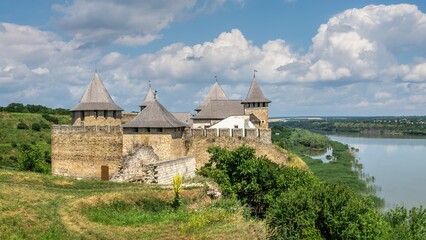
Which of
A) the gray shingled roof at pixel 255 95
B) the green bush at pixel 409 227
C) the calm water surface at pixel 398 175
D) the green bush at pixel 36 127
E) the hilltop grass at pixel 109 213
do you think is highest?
the gray shingled roof at pixel 255 95

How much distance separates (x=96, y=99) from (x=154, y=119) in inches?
159

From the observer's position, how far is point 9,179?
49.2ft

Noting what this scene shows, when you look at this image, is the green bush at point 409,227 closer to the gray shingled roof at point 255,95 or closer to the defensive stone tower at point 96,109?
the gray shingled roof at point 255,95

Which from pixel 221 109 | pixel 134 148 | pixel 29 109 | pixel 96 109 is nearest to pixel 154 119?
pixel 134 148

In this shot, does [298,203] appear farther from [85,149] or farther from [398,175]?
[398,175]

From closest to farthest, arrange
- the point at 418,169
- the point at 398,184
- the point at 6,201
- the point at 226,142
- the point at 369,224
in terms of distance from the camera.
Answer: the point at 6,201 < the point at 369,224 < the point at 226,142 < the point at 398,184 < the point at 418,169

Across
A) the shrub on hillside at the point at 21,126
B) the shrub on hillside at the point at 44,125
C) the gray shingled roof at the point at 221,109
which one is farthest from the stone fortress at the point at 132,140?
the shrub on hillside at the point at 44,125

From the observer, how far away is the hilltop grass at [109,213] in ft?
33.1

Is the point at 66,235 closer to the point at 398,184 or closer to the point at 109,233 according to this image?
the point at 109,233

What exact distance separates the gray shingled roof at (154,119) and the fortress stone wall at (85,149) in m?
1.38

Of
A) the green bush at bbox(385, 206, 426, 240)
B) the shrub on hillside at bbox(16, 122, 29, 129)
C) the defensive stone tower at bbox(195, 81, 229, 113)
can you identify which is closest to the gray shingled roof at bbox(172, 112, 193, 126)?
the defensive stone tower at bbox(195, 81, 229, 113)

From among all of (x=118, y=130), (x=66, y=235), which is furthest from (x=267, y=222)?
(x=118, y=130)

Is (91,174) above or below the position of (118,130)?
below

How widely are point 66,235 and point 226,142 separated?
11.9 metres
